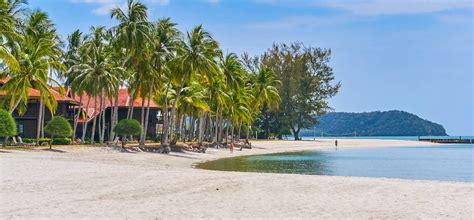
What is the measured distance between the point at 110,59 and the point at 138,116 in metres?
18.1

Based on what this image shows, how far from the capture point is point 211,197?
52.7ft

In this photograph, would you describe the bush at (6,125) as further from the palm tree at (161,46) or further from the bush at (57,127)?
the palm tree at (161,46)

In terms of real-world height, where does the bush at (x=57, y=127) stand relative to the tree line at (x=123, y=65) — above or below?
below

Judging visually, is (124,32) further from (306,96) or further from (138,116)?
(306,96)

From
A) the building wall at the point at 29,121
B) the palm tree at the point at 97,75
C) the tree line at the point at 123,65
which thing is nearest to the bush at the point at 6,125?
the tree line at the point at 123,65

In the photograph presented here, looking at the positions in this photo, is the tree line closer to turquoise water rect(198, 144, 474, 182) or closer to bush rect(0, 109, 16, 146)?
bush rect(0, 109, 16, 146)

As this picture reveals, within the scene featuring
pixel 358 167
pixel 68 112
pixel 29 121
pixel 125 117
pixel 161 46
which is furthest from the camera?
pixel 125 117

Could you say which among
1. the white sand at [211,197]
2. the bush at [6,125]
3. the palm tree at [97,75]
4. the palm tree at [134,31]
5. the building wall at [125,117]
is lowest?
the white sand at [211,197]

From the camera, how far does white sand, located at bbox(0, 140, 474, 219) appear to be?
13266 mm

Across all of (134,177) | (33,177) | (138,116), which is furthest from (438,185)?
(138,116)

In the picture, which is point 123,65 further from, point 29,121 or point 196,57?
point 29,121

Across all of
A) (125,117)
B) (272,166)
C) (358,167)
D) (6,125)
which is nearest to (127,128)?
(6,125)

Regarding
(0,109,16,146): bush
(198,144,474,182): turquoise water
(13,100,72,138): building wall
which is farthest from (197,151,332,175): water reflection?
(13,100,72,138): building wall

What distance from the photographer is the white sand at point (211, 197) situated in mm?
13266
